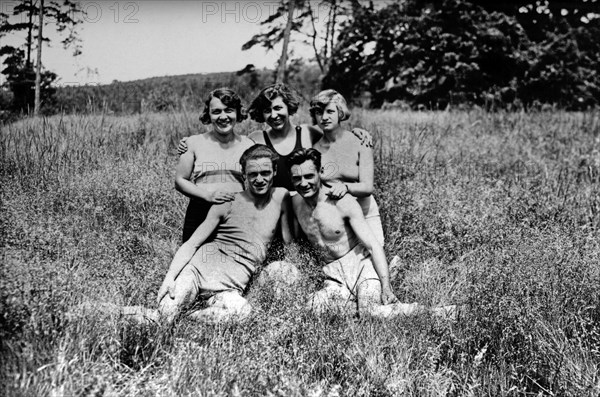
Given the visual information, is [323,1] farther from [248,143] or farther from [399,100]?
[248,143]

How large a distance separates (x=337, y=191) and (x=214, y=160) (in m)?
0.98

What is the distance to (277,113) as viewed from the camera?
381 cm

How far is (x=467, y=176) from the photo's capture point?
5.78 m

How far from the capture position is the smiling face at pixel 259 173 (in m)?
3.40

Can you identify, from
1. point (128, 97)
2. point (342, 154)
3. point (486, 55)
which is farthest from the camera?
point (486, 55)

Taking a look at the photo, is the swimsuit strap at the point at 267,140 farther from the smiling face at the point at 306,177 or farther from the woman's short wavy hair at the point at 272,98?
the smiling face at the point at 306,177

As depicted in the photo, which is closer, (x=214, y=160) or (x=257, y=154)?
(x=257, y=154)

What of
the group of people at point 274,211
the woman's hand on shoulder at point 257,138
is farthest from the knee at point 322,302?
the woman's hand on shoulder at point 257,138

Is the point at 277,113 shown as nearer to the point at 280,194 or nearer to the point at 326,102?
the point at 326,102

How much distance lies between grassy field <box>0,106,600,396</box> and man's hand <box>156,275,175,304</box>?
0.13 m

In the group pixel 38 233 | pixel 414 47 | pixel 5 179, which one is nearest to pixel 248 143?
pixel 38 233

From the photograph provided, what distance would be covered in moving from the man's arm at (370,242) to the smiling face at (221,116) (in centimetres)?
105

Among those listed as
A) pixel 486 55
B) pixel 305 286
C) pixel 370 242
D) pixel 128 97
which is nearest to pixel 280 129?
pixel 370 242

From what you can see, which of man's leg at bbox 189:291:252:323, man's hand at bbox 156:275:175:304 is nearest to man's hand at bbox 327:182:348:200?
man's leg at bbox 189:291:252:323
